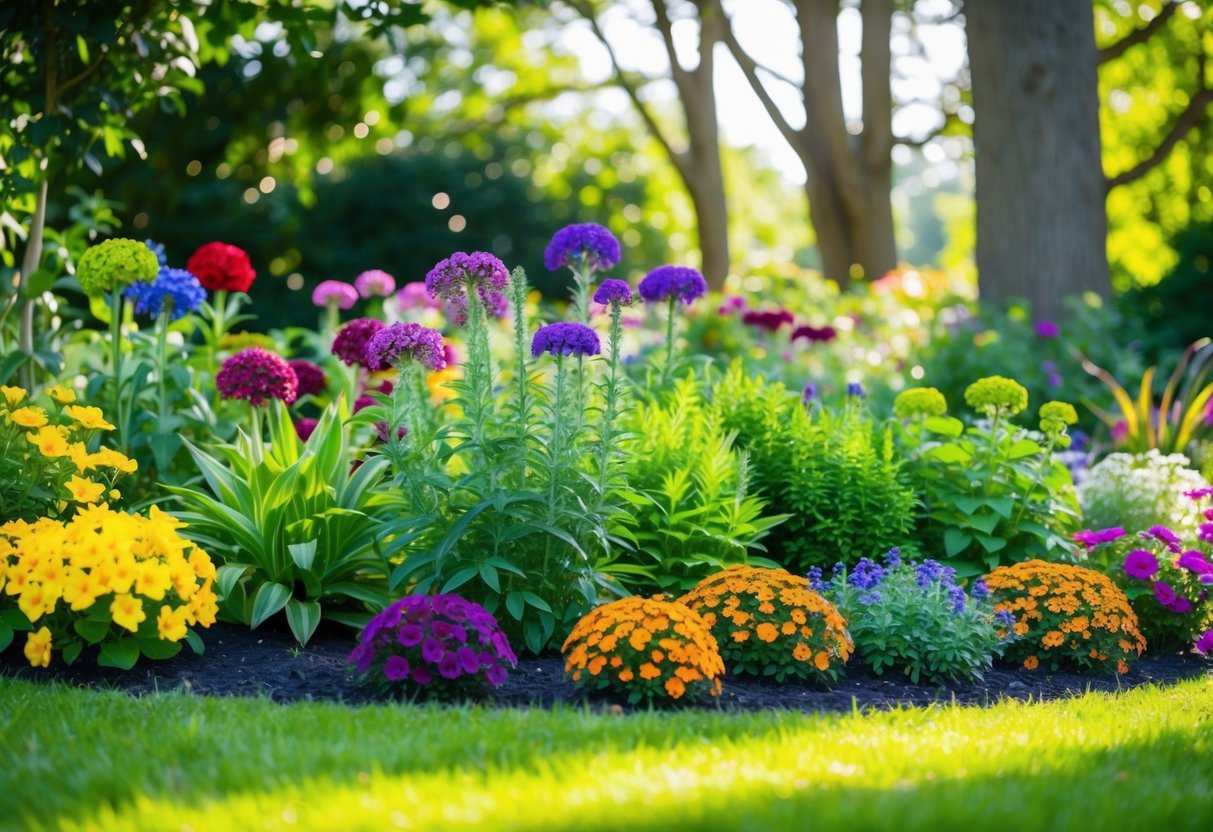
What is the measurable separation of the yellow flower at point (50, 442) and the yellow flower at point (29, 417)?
37mm

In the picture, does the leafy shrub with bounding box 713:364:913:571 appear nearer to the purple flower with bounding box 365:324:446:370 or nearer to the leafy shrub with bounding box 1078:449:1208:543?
the leafy shrub with bounding box 1078:449:1208:543

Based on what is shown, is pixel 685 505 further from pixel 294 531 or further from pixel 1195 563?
pixel 1195 563

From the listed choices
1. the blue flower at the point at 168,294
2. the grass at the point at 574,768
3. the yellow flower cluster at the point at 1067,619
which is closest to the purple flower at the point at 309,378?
the blue flower at the point at 168,294

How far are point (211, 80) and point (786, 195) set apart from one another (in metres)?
27.8

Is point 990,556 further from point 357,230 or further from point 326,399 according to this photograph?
point 357,230

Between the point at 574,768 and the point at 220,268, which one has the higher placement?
the point at 220,268

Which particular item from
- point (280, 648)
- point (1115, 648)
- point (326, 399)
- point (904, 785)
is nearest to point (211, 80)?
point (326, 399)

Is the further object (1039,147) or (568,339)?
(1039,147)

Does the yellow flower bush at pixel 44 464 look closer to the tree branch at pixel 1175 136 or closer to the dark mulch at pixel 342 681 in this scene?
the dark mulch at pixel 342 681

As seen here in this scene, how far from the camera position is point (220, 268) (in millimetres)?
6258

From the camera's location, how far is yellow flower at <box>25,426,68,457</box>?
4.57 meters

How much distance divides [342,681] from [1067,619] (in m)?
2.87

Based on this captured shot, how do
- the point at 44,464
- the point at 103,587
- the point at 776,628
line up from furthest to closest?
the point at 44,464, the point at 776,628, the point at 103,587

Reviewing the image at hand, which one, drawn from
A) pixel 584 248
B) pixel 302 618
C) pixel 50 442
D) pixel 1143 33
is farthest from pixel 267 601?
pixel 1143 33
